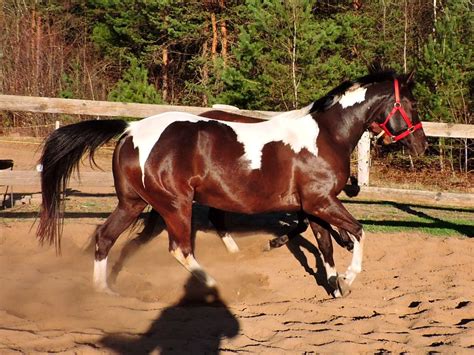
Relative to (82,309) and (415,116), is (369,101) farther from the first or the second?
(82,309)

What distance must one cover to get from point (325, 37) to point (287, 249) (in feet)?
32.9

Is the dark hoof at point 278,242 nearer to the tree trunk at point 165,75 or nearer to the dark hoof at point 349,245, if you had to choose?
the dark hoof at point 349,245

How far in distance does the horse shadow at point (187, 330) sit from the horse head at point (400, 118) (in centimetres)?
218

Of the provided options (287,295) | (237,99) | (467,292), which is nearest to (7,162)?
(287,295)

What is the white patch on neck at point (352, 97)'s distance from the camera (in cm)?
534

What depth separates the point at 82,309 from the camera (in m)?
4.36

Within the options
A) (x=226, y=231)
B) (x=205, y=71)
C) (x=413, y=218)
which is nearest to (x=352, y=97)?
(x=226, y=231)

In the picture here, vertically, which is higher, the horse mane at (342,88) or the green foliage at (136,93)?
the horse mane at (342,88)

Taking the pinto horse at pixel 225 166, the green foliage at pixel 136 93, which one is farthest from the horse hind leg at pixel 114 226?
the green foliage at pixel 136 93

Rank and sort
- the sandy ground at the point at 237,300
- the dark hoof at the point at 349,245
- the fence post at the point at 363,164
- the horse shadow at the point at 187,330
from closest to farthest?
the horse shadow at the point at 187,330 < the sandy ground at the point at 237,300 < the dark hoof at the point at 349,245 < the fence post at the point at 363,164

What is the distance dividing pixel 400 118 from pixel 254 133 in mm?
1392

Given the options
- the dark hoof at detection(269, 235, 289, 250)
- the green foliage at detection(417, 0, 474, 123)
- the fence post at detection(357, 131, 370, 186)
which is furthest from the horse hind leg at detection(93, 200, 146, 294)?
the green foliage at detection(417, 0, 474, 123)

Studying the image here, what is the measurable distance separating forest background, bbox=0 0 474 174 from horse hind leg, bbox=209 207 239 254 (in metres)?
8.61

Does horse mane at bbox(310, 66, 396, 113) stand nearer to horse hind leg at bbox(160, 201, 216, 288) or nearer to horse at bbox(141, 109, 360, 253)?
horse at bbox(141, 109, 360, 253)
